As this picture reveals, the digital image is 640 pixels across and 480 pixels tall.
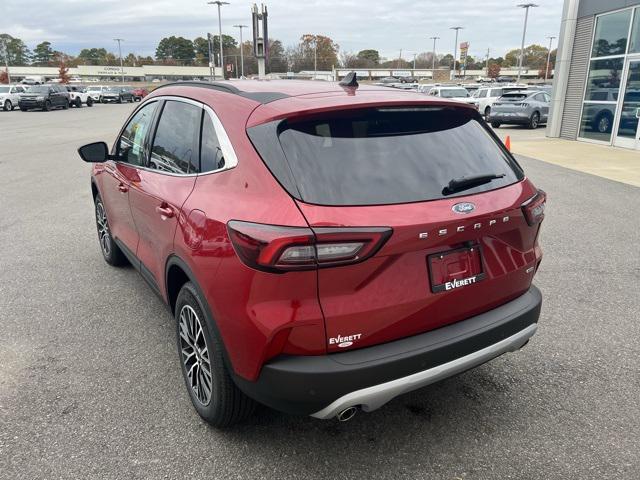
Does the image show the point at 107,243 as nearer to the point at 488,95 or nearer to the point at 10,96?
the point at 488,95

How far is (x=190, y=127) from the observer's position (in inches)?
122

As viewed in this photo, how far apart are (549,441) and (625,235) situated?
4719 mm

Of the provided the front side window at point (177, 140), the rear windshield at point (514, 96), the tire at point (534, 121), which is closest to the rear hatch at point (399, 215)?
the front side window at point (177, 140)

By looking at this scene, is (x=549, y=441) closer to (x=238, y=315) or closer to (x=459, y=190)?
(x=459, y=190)

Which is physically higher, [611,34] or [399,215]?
[611,34]

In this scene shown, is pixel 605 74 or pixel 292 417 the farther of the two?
pixel 605 74

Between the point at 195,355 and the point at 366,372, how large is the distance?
45.8 inches

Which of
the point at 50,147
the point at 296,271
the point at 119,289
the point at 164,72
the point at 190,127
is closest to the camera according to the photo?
the point at 296,271

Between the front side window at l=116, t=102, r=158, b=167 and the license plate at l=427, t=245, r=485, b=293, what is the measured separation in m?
2.36

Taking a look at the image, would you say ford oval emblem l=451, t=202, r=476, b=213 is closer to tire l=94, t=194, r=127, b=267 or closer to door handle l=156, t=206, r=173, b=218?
door handle l=156, t=206, r=173, b=218

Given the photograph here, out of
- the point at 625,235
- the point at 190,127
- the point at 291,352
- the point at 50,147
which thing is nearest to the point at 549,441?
the point at 291,352

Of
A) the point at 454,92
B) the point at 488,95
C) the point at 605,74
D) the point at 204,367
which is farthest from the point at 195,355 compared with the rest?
the point at 454,92

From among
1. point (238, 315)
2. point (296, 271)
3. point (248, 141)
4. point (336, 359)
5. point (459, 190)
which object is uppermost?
point (248, 141)

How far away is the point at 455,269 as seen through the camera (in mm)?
2395
